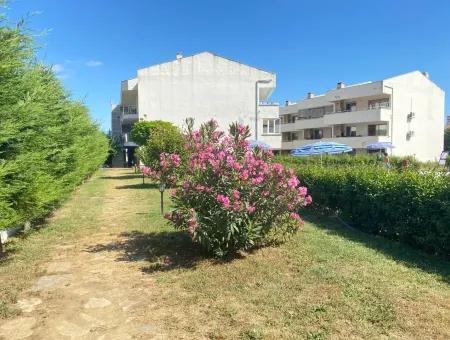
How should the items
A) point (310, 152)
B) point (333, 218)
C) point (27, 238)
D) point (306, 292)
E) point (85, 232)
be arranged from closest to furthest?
point (306, 292) < point (27, 238) < point (85, 232) < point (333, 218) < point (310, 152)

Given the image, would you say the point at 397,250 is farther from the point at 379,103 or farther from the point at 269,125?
the point at 379,103

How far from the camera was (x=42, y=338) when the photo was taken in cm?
433

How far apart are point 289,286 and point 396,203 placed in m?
3.96

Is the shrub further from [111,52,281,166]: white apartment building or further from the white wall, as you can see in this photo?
the white wall

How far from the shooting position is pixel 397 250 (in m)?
7.63

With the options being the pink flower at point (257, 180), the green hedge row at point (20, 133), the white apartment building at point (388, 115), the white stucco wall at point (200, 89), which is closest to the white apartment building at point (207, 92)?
the white stucco wall at point (200, 89)

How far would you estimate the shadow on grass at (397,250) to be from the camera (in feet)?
21.1

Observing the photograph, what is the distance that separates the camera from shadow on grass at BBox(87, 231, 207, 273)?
6836 millimetres

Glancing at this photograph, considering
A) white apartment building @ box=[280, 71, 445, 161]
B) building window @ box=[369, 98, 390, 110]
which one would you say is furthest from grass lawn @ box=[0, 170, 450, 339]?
building window @ box=[369, 98, 390, 110]

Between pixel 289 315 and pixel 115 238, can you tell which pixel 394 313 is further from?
pixel 115 238

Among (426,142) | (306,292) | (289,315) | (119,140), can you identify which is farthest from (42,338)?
(426,142)

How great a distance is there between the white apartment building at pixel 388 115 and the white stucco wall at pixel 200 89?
12521 millimetres

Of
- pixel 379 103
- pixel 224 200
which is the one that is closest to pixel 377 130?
pixel 379 103

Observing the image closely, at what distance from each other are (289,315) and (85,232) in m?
6.43
